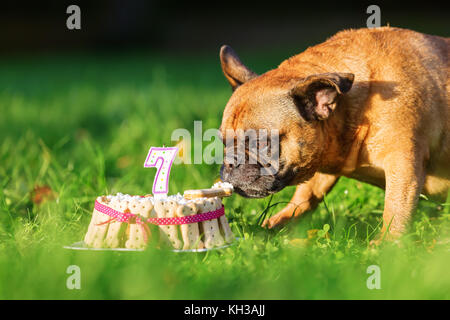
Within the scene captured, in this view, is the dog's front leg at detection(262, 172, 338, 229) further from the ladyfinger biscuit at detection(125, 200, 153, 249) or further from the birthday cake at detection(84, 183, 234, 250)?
the ladyfinger biscuit at detection(125, 200, 153, 249)

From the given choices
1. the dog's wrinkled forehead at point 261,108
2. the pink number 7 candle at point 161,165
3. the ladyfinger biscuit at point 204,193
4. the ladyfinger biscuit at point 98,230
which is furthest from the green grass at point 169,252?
the dog's wrinkled forehead at point 261,108

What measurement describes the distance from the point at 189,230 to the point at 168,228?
9 centimetres

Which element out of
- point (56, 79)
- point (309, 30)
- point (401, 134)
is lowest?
point (401, 134)

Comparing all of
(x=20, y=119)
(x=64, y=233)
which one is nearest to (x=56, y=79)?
(x=20, y=119)

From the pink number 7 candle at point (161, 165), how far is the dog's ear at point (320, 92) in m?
0.69

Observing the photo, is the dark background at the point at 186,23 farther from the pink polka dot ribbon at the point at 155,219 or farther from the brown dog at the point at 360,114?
the pink polka dot ribbon at the point at 155,219

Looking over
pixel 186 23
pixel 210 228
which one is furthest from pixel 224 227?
pixel 186 23

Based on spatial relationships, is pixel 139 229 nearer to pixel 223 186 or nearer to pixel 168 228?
pixel 168 228

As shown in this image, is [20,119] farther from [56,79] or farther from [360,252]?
[56,79]

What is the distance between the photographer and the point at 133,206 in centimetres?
284

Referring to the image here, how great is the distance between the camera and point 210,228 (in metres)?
2.91

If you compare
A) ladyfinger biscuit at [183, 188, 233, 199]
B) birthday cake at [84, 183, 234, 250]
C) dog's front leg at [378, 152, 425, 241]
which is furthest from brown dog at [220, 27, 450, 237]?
birthday cake at [84, 183, 234, 250]

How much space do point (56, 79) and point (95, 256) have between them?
1025cm

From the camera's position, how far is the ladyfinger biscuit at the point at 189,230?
283 centimetres
